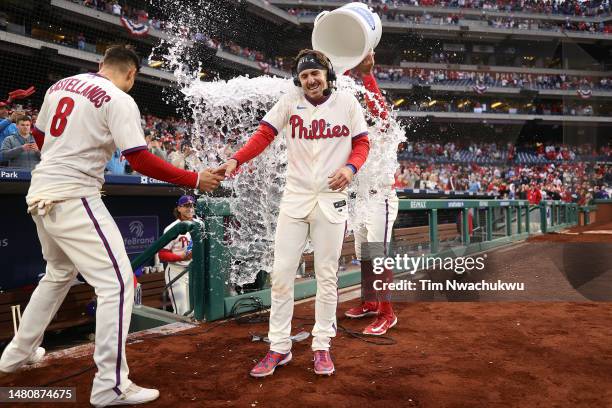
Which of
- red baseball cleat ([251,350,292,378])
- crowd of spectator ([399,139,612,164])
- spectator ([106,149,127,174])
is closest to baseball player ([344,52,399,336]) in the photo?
red baseball cleat ([251,350,292,378])

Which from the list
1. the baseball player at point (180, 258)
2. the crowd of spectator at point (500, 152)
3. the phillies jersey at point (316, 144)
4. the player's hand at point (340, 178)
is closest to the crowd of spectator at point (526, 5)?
the crowd of spectator at point (500, 152)

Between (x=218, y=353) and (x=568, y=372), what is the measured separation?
2.14 meters

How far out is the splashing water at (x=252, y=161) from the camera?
12.7 ft

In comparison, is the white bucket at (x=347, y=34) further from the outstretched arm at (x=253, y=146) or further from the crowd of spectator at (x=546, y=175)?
the crowd of spectator at (x=546, y=175)

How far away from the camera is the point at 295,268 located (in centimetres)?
267

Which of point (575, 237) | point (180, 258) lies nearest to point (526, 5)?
point (575, 237)

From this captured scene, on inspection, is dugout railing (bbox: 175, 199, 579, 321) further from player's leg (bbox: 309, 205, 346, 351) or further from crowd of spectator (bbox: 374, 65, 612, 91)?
crowd of spectator (bbox: 374, 65, 612, 91)

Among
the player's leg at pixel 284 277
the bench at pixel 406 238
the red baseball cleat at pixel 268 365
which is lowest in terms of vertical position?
the red baseball cleat at pixel 268 365

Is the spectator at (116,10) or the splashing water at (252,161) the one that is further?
the spectator at (116,10)

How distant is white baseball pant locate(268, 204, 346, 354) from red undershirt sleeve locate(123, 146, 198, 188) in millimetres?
665

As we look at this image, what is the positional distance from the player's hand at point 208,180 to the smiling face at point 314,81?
0.74 metres

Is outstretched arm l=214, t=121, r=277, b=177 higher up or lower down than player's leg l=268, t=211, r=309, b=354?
higher up

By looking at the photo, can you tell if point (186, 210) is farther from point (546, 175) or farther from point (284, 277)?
point (546, 175)

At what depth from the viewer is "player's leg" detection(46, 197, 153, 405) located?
7.14 ft
